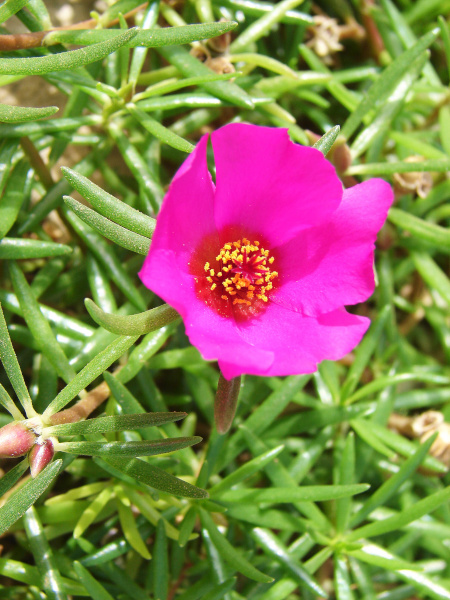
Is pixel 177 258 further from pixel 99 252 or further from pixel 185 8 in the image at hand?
pixel 185 8

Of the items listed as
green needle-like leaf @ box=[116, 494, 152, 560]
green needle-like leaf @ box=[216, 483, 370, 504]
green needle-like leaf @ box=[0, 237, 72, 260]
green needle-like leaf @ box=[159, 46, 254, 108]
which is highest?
green needle-like leaf @ box=[159, 46, 254, 108]

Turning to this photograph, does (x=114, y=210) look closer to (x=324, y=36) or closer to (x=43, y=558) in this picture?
(x=43, y=558)

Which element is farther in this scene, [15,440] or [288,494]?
[288,494]

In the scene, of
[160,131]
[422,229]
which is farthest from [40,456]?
[422,229]

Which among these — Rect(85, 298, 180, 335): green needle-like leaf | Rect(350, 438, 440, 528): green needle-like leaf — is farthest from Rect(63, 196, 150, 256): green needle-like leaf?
Rect(350, 438, 440, 528): green needle-like leaf

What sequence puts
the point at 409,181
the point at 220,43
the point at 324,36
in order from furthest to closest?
the point at 324,36
the point at 409,181
the point at 220,43

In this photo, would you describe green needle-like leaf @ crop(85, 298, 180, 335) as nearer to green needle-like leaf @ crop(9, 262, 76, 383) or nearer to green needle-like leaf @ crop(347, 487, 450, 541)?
green needle-like leaf @ crop(9, 262, 76, 383)
